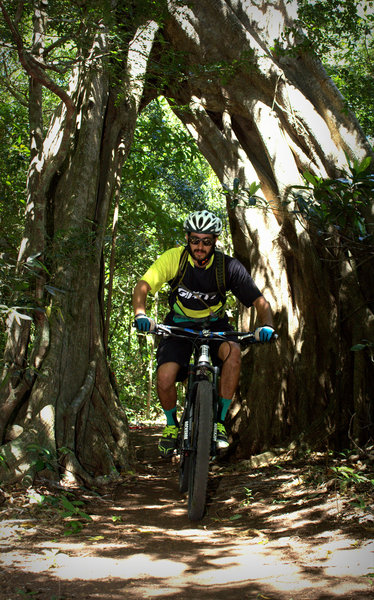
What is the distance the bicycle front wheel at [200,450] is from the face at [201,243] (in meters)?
1.06

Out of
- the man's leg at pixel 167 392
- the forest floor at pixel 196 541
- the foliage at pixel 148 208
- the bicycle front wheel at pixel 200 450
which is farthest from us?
the foliage at pixel 148 208

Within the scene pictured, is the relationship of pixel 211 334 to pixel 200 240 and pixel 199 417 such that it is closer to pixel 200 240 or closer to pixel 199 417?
pixel 199 417

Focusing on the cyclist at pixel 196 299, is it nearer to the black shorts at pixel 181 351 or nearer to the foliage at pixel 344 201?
the black shorts at pixel 181 351

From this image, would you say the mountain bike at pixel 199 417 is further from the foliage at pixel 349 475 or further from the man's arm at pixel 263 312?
the foliage at pixel 349 475

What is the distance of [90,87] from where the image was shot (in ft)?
21.4

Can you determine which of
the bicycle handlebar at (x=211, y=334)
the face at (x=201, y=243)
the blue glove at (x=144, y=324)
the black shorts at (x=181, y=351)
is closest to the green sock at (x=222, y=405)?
the black shorts at (x=181, y=351)

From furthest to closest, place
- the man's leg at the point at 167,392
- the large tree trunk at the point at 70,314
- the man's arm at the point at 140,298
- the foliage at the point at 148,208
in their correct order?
the foliage at the point at 148,208, the large tree trunk at the point at 70,314, the man's leg at the point at 167,392, the man's arm at the point at 140,298

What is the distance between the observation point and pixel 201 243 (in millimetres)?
4418

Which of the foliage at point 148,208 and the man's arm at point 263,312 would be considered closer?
the man's arm at point 263,312

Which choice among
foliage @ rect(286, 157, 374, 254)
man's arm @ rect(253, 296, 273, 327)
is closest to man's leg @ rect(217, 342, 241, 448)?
man's arm @ rect(253, 296, 273, 327)

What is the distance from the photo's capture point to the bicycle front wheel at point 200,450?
384cm

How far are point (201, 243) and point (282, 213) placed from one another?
285 cm

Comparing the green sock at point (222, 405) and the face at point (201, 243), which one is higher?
the face at point (201, 243)

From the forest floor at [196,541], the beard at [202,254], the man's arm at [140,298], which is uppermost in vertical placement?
the beard at [202,254]
